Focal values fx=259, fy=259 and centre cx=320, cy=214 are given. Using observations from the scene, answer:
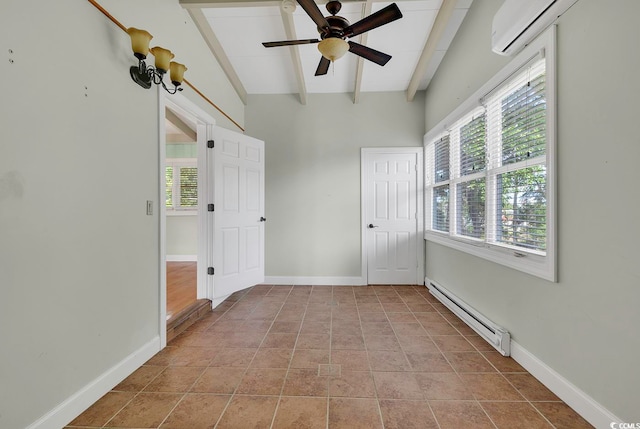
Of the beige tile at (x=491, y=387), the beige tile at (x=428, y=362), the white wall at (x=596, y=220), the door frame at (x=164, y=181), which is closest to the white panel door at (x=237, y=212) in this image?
the door frame at (x=164, y=181)

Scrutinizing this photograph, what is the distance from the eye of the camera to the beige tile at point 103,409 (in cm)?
136

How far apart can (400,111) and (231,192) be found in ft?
8.77

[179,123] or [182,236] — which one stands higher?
[179,123]

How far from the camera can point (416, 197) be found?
12.5 ft

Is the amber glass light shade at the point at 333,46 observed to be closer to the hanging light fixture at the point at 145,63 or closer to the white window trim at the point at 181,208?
the hanging light fixture at the point at 145,63

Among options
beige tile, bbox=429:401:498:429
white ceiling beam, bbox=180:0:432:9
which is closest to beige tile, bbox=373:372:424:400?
beige tile, bbox=429:401:498:429

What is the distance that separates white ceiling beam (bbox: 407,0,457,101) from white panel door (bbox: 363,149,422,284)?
925 mm

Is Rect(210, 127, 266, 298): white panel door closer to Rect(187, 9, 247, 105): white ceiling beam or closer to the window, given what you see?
Rect(187, 9, 247, 105): white ceiling beam

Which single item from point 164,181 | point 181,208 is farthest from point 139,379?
point 181,208

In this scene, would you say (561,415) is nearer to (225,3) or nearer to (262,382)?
(262,382)

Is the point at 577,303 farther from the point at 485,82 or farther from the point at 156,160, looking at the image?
the point at 156,160

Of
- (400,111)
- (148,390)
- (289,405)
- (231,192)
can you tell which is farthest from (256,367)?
(400,111)

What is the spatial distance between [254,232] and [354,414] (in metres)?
2.44

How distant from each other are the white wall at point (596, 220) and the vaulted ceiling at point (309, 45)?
4.87 ft
